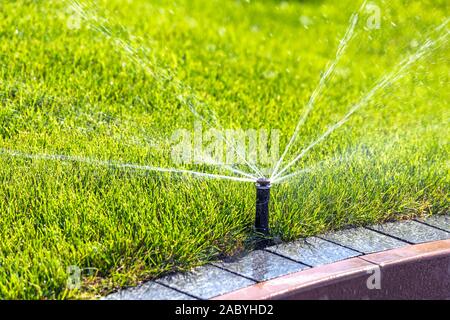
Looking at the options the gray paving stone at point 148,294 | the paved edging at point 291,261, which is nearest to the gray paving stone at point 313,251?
the paved edging at point 291,261

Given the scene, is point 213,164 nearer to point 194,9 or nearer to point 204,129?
point 204,129

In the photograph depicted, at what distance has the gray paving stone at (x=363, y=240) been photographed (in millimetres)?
3637

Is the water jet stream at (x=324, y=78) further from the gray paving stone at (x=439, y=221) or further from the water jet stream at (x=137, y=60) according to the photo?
the gray paving stone at (x=439, y=221)

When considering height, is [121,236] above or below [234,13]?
below

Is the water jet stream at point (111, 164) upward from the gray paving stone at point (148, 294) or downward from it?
upward

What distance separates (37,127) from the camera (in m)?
4.67

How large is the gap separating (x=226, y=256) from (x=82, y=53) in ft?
9.44

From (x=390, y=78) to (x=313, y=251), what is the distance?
13.0 ft

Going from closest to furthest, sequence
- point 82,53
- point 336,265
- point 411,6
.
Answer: point 336,265, point 82,53, point 411,6

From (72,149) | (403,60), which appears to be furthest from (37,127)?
(403,60)

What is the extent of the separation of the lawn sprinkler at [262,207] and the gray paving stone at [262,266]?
12cm

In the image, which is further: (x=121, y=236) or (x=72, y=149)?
(x=72, y=149)

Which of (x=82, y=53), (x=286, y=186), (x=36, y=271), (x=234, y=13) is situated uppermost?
(x=234, y=13)

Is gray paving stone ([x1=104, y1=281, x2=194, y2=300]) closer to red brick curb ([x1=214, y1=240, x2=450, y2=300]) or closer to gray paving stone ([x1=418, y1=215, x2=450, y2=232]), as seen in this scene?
red brick curb ([x1=214, y1=240, x2=450, y2=300])
